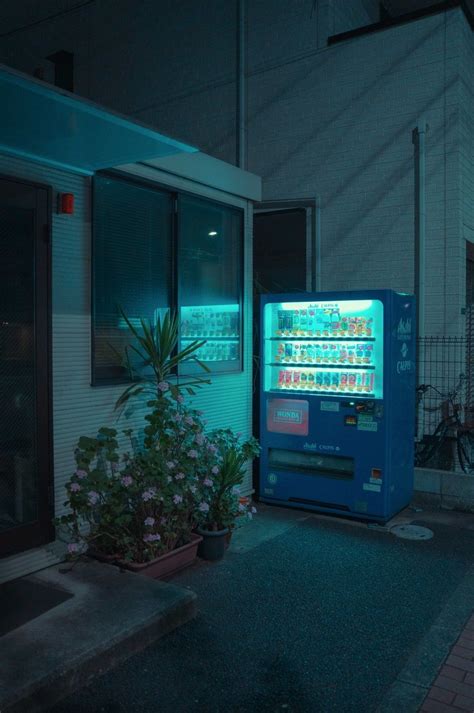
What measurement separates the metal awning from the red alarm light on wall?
236 mm

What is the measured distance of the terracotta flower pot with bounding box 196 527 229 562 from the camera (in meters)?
5.08

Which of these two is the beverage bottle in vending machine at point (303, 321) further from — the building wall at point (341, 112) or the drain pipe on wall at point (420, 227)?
the building wall at point (341, 112)

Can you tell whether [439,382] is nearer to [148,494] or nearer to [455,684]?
[148,494]

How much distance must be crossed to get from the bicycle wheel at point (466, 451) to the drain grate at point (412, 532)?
170cm

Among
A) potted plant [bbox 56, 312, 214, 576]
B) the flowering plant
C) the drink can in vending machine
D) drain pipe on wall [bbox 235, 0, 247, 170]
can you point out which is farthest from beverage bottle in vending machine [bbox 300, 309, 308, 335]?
drain pipe on wall [bbox 235, 0, 247, 170]

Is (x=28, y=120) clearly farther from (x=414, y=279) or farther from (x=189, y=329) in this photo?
(x=414, y=279)

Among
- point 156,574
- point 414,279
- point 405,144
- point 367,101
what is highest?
point 367,101

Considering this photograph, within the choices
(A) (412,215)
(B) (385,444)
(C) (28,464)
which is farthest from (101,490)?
(A) (412,215)

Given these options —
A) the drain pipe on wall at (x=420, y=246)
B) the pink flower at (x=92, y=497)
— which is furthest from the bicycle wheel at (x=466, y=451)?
the pink flower at (x=92, y=497)

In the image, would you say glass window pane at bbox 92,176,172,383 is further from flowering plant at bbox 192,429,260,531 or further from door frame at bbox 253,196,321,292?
door frame at bbox 253,196,321,292

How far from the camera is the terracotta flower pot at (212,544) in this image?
200 inches

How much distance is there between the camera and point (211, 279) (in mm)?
6555

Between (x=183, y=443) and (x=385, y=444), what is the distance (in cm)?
216

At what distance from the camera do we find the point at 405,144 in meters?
8.52
